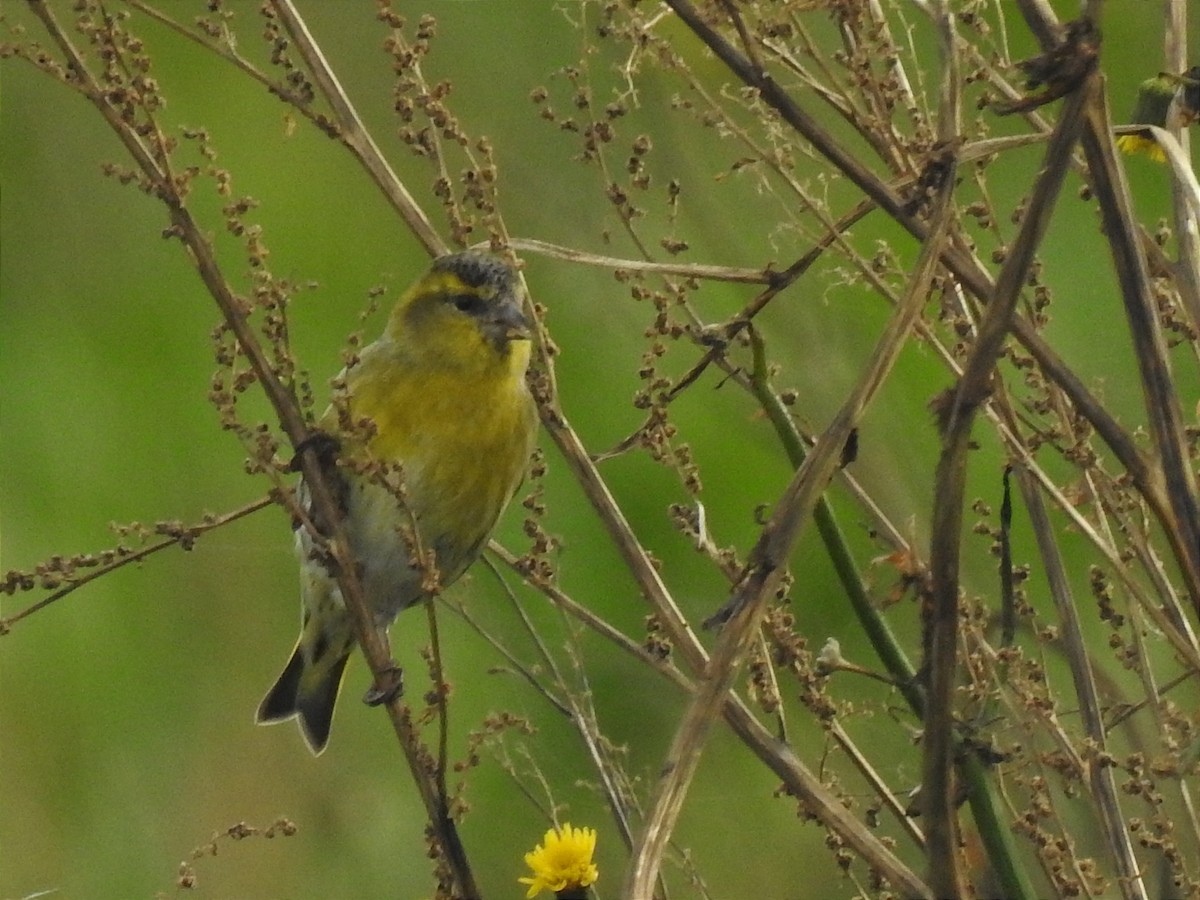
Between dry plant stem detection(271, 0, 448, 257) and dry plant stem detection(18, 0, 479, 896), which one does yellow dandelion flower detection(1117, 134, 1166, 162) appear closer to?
dry plant stem detection(271, 0, 448, 257)

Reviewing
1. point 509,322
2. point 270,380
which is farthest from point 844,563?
point 509,322

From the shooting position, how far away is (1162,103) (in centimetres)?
154

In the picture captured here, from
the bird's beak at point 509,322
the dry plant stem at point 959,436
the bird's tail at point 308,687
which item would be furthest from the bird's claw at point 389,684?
the bird's tail at point 308,687

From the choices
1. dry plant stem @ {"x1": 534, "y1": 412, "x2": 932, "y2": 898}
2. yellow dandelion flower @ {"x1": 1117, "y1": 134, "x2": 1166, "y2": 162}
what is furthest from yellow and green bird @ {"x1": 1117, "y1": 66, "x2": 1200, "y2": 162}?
dry plant stem @ {"x1": 534, "y1": 412, "x2": 932, "y2": 898}

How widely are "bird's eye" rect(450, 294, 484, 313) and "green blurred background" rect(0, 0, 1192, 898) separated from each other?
61 centimetres

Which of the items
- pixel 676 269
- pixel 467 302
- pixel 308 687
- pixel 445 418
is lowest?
pixel 676 269

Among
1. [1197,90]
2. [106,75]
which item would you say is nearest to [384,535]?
[106,75]

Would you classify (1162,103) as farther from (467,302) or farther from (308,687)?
(308,687)

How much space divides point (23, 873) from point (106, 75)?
2775 millimetres

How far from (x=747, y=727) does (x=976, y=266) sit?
415 millimetres

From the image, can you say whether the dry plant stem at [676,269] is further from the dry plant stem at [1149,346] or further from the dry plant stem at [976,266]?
the dry plant stem at [1149,346]

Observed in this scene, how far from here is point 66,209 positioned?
5.54m

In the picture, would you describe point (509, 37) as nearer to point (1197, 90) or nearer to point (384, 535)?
point (384, 535)

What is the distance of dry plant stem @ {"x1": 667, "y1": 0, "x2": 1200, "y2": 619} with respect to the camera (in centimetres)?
135
